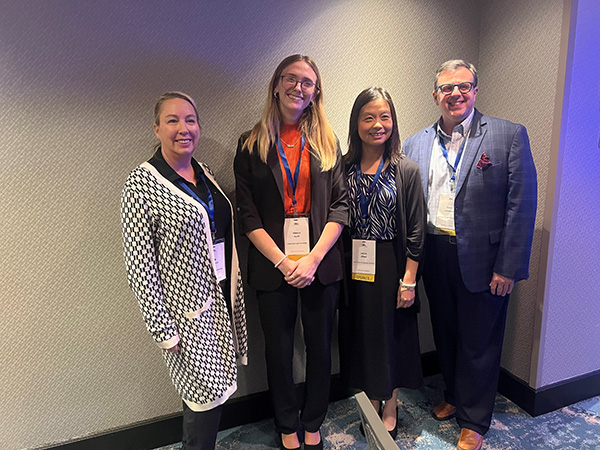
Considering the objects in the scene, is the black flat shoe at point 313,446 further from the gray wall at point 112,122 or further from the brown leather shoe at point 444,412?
the brown leather shoe at point 444,412

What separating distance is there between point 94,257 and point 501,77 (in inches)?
90.2

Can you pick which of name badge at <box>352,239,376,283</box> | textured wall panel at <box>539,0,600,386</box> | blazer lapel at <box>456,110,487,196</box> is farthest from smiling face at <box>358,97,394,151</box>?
textured wall panel at <box>539,0,600,386</box>

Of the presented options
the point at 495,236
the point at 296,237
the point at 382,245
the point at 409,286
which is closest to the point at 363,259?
the point at 382,245

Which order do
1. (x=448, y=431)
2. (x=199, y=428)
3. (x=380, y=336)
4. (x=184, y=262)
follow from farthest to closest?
(x=448, y=431) → (x=380, y=336) → (x=199, y=428) → (x=184, y=262)

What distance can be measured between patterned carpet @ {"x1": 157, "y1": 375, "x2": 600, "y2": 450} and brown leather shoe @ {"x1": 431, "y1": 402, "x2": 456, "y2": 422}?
3 centimetres

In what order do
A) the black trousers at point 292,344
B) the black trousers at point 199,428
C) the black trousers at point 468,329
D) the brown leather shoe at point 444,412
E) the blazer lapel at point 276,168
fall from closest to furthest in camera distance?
the black trousers at point 199,428 < the blazer lapel at point 276,168 < the black trousers at point 292,344 < the black trousers at point 468,329 < the brown leather shoe at point 444,412

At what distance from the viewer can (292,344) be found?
1.87 meters

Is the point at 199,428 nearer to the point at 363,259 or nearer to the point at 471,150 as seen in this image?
the point at 363,259

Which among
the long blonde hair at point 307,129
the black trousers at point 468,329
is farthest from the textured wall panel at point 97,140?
the black trousers at point 468,329

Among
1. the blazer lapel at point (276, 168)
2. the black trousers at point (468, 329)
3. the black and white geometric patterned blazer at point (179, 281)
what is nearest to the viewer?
the black and white geometric patterned blazer at point (179, 281)

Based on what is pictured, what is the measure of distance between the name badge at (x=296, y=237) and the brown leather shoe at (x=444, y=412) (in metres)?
1.23

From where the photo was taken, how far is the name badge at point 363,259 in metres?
1.85

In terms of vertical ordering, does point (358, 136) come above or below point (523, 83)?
below

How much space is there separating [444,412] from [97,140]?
2.20 meters
